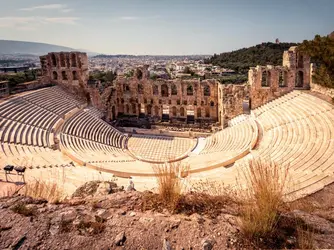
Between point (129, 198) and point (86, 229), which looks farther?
point (129, 198)

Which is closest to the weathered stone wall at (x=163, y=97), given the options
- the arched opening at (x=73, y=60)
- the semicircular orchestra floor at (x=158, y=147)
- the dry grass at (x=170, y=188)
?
the arched opening at (x=73, y=60)

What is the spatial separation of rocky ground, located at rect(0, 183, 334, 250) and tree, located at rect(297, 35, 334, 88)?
9.84 metres

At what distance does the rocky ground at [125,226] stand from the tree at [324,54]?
32.3 ft

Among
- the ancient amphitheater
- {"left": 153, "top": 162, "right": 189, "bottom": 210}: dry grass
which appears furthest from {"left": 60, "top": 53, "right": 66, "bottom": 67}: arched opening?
{"left": 153, "top": 162, "right": 189, "bottom": 210}: dry grass

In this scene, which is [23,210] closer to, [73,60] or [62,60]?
[73,60]

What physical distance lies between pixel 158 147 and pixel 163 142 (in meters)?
1.46

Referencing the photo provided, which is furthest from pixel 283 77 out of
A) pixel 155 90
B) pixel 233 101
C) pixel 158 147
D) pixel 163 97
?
pixel 155 90

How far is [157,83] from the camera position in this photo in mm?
30609

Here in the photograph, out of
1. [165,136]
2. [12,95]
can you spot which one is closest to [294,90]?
[165,136]

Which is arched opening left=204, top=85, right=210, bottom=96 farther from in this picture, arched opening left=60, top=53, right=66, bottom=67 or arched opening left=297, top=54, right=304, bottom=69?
arched opening left=60, top=53, right=66, bottom=67

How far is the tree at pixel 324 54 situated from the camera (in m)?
12.1

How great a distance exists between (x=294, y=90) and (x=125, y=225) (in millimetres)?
24164

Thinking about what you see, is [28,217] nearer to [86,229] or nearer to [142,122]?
[86,229]

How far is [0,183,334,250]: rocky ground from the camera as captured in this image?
394 centimetres
